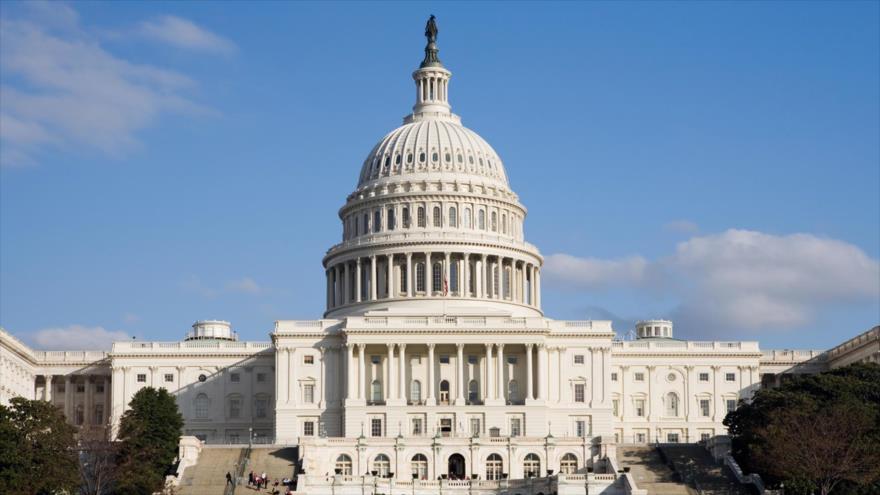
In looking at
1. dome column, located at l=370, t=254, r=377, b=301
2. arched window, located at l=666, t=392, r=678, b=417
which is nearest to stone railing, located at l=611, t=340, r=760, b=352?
arched window, located at l=666, t=392, r=678, b=417

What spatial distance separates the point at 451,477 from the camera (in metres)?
154

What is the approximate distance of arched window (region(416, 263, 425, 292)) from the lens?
636 ft

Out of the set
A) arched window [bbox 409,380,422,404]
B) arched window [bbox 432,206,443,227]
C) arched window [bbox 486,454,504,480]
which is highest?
arched window [bbox 432,206,443,227]

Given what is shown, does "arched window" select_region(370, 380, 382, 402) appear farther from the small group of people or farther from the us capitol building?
the small group of people

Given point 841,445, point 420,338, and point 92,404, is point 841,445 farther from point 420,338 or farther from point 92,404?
point 92,404

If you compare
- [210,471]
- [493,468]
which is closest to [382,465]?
[493,468]

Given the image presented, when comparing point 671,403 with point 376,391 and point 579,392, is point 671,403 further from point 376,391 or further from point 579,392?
point 376,391

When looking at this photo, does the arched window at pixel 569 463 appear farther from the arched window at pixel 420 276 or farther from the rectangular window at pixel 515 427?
the arched window at pixel 420 276

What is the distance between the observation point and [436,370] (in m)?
180

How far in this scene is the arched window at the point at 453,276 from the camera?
193 metres

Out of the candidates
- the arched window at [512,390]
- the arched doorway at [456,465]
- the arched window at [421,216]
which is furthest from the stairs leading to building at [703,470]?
the arched window at [421,216]

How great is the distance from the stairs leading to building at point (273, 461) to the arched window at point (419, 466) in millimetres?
9584

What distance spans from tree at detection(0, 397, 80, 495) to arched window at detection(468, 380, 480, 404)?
49.9 m

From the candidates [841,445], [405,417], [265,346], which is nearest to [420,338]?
[405,417]
